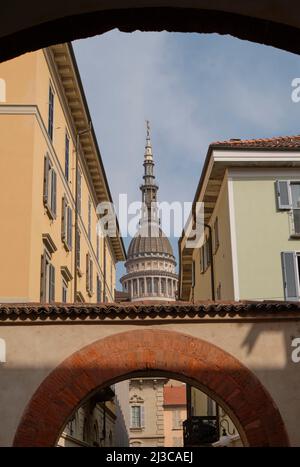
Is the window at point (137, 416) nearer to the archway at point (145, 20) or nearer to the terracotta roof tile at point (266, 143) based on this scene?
the terracotta roof tile at point (266, 143)

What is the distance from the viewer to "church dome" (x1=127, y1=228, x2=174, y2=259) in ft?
434

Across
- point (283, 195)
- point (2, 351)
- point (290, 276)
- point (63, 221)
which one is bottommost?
point (2, 351)

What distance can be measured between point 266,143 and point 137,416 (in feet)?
153

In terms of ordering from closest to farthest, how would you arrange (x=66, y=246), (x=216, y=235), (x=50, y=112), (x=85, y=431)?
(x=50, y=112)
(x=66, y=246)
(x=216, y=235)
(x=85, y=431)

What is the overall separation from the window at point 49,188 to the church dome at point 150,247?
4323 inches

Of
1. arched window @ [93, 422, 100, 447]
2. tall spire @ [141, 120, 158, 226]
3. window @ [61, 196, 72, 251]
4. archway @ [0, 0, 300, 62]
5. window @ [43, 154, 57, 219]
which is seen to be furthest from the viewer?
tall spire @ [141, 120, 158, 226]

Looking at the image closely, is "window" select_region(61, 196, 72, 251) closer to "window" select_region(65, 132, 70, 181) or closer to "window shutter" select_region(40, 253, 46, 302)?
"window" select_region(65, 132, 70, 181)

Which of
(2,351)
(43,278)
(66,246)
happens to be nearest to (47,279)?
(43,278)

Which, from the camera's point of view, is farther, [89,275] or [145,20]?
[89,275]

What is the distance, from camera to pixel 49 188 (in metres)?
21.1

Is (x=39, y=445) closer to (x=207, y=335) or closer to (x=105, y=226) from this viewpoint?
(x=207, y=335)

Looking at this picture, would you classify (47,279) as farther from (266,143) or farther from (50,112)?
(266,143)

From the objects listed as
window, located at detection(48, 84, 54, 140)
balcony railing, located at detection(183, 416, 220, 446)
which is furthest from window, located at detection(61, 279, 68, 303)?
balcony railing, located at detection(183, 416, 220, 446)
